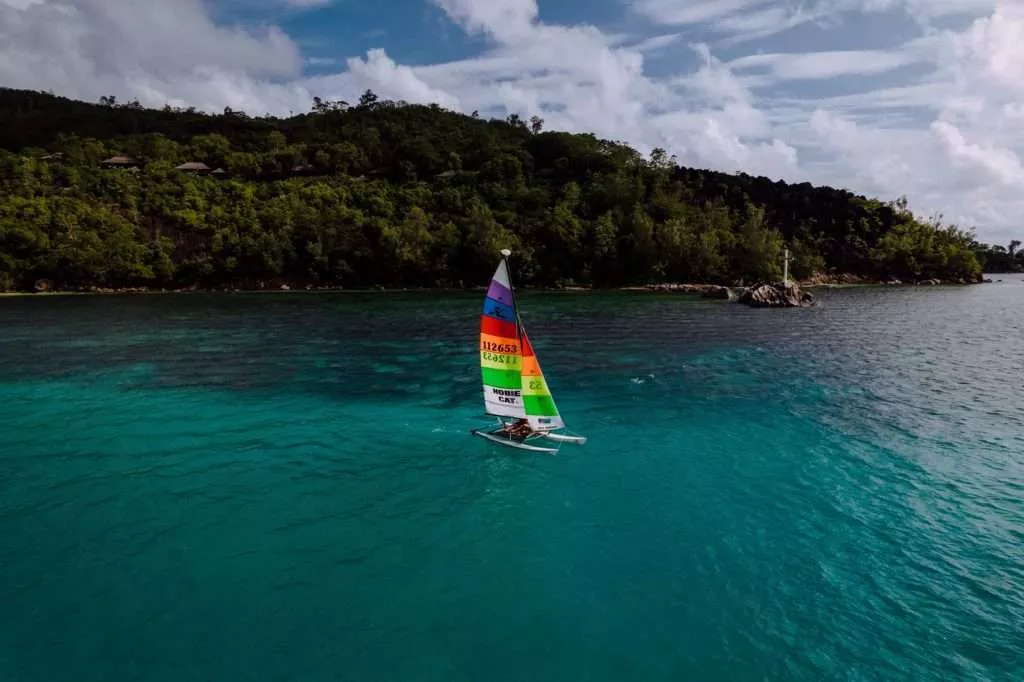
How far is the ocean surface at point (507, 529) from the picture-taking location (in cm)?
1298

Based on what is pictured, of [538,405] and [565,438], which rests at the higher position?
[538,405]

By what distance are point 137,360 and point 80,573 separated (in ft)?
118

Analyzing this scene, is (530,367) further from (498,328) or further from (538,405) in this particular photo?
(498,328)

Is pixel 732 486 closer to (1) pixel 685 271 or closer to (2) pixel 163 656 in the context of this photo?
(2) pixel 163 656

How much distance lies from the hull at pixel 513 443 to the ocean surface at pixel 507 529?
0.49 metres

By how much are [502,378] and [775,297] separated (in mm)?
79780

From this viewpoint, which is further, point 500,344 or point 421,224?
point 421,224

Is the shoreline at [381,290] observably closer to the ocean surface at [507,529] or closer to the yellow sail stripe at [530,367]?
the ocean surface at [507,529]

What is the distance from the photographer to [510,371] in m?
24.1

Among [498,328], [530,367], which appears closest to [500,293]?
[498,328]

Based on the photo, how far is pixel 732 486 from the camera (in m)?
21.9

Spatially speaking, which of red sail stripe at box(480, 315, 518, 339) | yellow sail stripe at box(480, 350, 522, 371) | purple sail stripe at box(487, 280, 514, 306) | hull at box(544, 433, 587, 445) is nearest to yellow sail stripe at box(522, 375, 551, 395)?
yellow sail stripe at box(480, 350, 522, 371)

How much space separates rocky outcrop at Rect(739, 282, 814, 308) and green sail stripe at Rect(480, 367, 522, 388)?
7643 centimetres

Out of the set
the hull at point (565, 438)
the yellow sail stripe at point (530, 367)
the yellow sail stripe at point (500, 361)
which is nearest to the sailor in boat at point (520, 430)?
the hull at point (565, 438)
